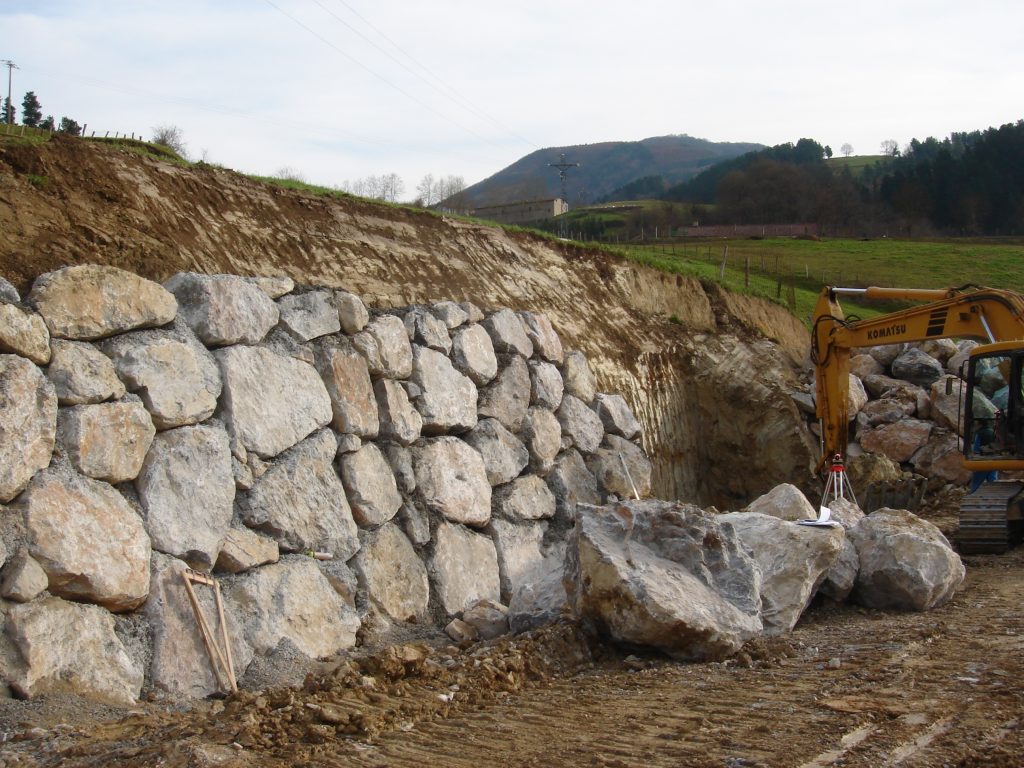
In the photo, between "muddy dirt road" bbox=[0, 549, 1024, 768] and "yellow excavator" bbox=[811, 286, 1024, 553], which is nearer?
"muddy dirt road" bbox=[0, 549, 1024, 768]

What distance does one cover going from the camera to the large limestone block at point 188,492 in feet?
21.6

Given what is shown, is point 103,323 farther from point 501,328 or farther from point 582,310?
point 582,310

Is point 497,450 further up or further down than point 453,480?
further up

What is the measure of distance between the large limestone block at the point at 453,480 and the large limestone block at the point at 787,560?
7.78ft

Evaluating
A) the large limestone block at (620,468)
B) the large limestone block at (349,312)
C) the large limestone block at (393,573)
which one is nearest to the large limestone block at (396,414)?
the large limestone block at (349,312)

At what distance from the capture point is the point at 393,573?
8344 mm

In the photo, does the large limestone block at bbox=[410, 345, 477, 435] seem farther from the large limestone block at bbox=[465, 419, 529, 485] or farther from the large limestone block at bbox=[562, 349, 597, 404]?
the large limestone block at bbox=[562, 349, 597, 404]

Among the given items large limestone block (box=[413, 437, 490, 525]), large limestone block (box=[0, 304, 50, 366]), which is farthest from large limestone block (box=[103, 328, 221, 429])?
large limestone block (box=[413, 437, 490, 525])

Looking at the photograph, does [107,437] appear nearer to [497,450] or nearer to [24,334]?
[24,334]

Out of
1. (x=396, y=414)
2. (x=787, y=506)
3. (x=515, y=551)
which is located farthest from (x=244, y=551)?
(x=787, y=506)

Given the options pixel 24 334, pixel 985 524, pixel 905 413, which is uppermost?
pixel 24 334

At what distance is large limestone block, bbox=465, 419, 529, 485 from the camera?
32.5ft

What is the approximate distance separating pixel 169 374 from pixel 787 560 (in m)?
5.01

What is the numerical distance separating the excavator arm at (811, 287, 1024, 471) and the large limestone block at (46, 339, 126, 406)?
962cm
